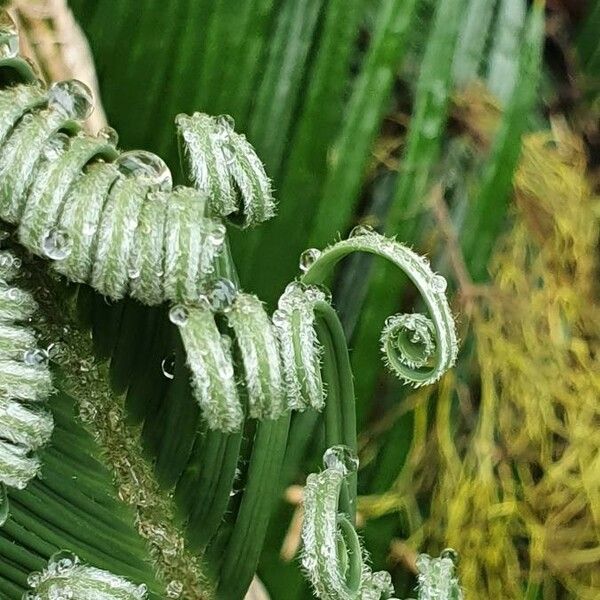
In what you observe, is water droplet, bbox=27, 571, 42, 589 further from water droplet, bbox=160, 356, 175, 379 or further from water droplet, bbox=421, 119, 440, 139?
water droplet, bbox=421, 119, 440, 139

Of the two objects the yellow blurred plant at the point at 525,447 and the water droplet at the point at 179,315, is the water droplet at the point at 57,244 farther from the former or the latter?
the yellow blurred plant at the point at 525,447

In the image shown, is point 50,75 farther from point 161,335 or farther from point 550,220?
point 550,220

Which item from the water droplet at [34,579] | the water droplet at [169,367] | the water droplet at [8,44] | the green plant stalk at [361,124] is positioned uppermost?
the green plant stalk at [361,124]

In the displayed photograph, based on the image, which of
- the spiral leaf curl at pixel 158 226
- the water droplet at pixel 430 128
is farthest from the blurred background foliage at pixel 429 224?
the spiral leaf curl at pixel 158 226

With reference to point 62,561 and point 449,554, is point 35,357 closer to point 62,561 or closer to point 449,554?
point 62,561

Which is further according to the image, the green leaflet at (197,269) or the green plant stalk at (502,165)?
the green plant stalk at (502,165)

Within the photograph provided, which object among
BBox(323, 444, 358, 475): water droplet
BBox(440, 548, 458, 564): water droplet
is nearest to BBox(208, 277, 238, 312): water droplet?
BBox(323, 444, 358, 475): water droplet

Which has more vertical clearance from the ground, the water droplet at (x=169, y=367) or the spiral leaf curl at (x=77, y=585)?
the water droplet at (x=169, y=367)
